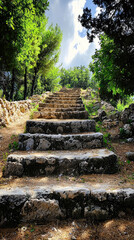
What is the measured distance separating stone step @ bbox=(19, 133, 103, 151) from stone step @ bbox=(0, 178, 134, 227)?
1.24 m

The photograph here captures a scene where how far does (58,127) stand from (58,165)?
5.08ft

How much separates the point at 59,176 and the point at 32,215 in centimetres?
83

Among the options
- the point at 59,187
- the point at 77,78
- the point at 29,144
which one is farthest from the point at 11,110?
the point at 77,78

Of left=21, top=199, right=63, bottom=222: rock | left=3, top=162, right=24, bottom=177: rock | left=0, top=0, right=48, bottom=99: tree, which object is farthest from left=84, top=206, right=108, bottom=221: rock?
left=0, top=0, right=48, bottom=99: tree

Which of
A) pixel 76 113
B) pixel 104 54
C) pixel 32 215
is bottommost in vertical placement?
pixel 32 215

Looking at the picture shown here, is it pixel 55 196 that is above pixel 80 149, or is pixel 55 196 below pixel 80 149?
below

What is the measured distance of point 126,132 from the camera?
4.28 m

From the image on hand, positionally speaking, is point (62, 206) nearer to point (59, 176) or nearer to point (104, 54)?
point (59, 176)

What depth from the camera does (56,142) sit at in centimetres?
306

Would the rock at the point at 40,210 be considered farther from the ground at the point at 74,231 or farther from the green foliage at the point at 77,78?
the green foliage at the point at 77,78

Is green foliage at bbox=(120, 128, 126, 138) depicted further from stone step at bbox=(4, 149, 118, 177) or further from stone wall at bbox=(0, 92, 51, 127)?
stone wall at bbox=(0, 92, 51, 127)

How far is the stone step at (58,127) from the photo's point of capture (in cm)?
367

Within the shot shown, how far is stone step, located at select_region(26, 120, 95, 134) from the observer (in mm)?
3674

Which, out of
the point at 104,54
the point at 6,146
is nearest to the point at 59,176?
the point at 6,146
